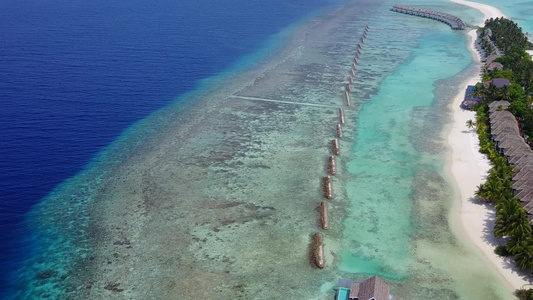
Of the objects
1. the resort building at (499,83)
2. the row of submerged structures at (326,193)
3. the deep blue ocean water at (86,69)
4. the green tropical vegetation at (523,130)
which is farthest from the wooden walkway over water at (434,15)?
the row of submerged structures at (326,193)

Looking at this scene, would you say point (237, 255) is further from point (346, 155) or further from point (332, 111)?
point (332, 111)

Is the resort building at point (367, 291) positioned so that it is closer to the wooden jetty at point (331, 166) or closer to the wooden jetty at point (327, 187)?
the wooden jetty at point (327, 187)

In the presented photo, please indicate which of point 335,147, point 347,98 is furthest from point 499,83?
point 335,147

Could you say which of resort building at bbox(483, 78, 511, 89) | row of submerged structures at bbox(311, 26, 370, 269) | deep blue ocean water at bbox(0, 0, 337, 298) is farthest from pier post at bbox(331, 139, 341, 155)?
deep blue ocean water at bbox(0, 0, 337, 298)

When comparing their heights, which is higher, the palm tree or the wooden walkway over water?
the wooden walkway over water

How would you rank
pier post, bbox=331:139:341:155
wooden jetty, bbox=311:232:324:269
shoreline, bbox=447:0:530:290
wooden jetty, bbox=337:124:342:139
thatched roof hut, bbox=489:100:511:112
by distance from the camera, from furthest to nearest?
thatched roof hut, bbox=489:100:511:112 < wooden jetty, bbox=337:124:342:139 < pier post, bbox=331:139:341:155 < wooden jetty, bbox=311:232:324:269 < shoreline, bbox=447:0:530:290

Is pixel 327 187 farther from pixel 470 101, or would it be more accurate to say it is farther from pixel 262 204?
pixel 470 101

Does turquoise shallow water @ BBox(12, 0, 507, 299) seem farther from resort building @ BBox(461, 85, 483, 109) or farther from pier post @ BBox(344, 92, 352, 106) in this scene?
resort building @ BBox(461, 85, 483, 109)
